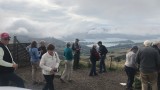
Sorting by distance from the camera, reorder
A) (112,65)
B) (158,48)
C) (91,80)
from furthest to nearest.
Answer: (112,65), (91,80), (158,48)

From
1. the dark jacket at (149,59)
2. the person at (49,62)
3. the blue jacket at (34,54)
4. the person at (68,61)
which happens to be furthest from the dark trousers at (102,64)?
the person at (49,62)

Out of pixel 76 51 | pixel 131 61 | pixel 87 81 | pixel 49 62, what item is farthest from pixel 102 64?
pixel 49 62

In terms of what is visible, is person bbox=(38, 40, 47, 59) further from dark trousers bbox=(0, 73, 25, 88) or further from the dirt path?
dark trousers bbox=(0, 73, 25, 88)

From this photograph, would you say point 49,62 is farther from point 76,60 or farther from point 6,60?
point 76,60

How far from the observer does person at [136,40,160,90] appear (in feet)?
36.4

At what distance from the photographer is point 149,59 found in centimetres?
1110

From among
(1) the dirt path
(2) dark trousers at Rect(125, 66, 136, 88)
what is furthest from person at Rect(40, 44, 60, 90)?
(2) dark trousers at Rect(125, 66, 136, 88)

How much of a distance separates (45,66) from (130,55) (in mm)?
4017

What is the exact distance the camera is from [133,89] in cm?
1462

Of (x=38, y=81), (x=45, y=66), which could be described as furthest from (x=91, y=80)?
(x=45, y=66)

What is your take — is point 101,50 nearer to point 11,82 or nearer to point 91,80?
point 91,80

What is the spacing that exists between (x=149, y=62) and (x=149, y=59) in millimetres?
88

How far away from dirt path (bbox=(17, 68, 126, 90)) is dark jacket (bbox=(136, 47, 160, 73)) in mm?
3999

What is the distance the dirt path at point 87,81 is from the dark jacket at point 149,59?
4.00 m
